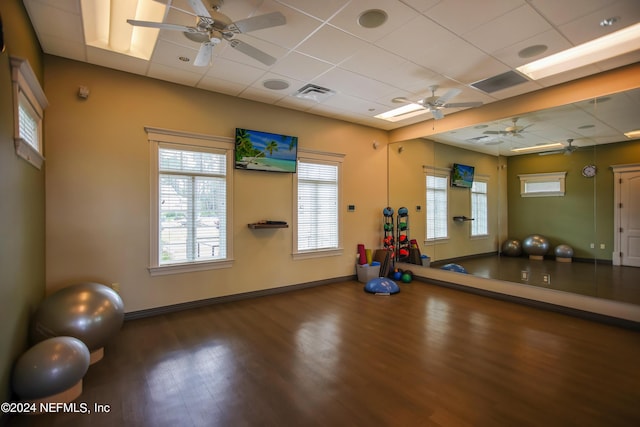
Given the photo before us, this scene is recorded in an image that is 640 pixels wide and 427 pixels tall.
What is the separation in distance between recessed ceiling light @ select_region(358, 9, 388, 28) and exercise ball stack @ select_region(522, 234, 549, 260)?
4.78 meters

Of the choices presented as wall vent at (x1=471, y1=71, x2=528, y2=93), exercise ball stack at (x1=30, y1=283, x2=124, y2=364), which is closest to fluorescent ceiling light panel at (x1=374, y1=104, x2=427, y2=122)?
wall vent at (x1=471, y1=71, x2=528, y2=93)

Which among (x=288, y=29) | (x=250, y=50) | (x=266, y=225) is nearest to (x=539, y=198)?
(x=266, y=225)

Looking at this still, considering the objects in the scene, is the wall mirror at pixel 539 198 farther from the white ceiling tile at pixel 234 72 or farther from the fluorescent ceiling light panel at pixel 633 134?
the white ceiling tile at pixel 234 72

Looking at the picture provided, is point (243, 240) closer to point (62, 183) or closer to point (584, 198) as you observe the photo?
point (62, 183)

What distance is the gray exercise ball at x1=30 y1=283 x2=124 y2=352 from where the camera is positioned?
278cm

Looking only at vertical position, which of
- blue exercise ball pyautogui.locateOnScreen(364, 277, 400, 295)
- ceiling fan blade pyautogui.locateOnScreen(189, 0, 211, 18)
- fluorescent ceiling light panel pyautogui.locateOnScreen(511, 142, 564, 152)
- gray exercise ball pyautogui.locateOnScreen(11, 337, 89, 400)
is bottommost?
blue exercise ball pyautogui.locateOnScreen(364, 277, 400, 295)

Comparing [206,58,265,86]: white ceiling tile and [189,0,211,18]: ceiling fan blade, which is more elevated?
[206,58,265,86]: white ceiling tile

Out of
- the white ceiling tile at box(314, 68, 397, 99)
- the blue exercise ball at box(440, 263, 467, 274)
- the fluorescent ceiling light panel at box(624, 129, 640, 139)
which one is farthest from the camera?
the blue exercise ball at box(440, 263, 467, 274)

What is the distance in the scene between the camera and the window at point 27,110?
2484mm

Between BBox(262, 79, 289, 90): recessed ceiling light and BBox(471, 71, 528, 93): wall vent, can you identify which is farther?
BBox(262, 79, 289, 90): recessed ceiling light

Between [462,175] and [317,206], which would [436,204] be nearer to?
[462,175]

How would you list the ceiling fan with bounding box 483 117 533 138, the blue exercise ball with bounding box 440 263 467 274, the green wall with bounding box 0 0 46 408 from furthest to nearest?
the blue exercise ball with bounding box 440 263 467 274
the ceiling fan with bounding box 483 117 533 138
the green wall with bounding box 0 0 46 408

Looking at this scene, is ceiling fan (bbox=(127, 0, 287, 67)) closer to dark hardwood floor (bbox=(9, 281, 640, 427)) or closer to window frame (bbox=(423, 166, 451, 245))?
dark hardwood floor (bbox=(9, 281, 640, 427))

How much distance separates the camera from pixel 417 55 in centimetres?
377
